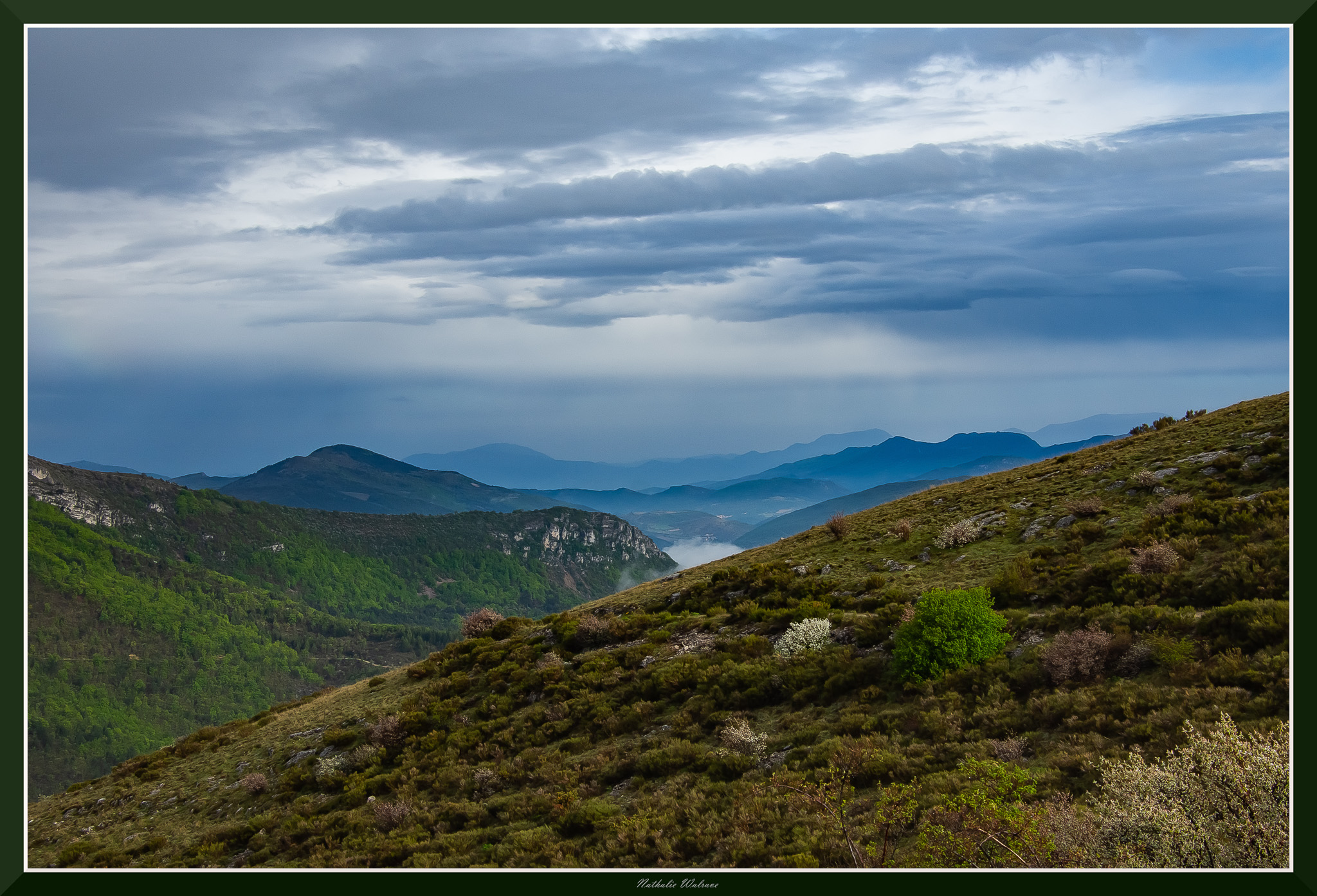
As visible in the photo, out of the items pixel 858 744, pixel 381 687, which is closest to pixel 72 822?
pixel 381 687

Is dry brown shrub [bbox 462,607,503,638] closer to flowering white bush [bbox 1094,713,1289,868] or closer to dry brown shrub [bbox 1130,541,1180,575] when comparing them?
dry brown shrub [bbox 1130,541,1180,575]

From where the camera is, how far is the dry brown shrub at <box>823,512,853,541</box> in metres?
30.3

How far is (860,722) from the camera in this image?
47.9 feet

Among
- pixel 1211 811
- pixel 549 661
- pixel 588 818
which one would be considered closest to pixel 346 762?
pixel 549 661

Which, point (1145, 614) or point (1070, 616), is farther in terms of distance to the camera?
point (1070, 616)

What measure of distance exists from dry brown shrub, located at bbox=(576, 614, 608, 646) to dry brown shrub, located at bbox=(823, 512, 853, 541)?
10.2m

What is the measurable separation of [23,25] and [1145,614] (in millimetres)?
21669

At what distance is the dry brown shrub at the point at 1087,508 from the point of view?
2239cm

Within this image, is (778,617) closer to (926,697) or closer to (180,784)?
(926,697)

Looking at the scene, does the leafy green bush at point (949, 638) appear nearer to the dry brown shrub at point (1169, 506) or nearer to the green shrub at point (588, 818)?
the green shrub at point (588, 818)

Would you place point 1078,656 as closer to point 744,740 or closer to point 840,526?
point 744,740

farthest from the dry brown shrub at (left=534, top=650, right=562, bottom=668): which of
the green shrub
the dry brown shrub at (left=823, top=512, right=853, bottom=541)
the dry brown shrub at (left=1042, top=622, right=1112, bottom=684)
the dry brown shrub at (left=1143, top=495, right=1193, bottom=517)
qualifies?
the dry brown shrub at (left=1143, top=495, right=1193, bottom=517)

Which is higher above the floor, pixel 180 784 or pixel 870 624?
pixel 870 624
